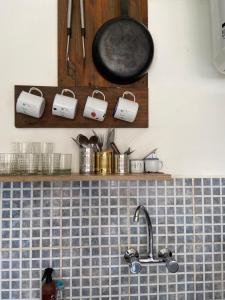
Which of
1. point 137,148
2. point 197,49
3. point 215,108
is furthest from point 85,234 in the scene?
point 197,49

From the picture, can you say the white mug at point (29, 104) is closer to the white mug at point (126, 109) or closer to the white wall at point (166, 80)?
the white wall at point (166, 80)

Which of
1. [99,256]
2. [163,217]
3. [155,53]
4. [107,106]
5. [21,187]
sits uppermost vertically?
[155,53]

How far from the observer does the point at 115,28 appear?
1252mm

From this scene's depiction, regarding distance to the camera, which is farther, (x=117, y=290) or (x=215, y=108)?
(x=215, y=108)

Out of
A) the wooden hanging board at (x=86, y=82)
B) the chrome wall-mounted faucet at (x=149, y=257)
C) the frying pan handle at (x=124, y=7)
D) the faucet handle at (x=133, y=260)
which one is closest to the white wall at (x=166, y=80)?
the wooden hanging board at (x=86, y=82)

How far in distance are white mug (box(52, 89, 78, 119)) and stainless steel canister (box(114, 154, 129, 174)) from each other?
281mm

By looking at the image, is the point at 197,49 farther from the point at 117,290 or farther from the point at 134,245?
the point at 117,290

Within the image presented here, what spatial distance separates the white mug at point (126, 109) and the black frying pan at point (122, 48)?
→ 12 centimetres

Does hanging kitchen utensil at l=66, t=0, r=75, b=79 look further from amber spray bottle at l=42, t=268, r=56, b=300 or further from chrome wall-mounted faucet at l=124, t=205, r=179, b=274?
amber spray bottle at l=42, t=268, r=56, b=300

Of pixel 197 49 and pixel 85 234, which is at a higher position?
pixel 197 49

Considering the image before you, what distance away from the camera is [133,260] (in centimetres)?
116

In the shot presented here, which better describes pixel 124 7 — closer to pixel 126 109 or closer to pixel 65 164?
pixel 126 109

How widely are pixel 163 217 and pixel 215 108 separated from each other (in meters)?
0.59

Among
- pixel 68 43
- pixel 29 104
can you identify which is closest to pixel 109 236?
pixel 29 104
